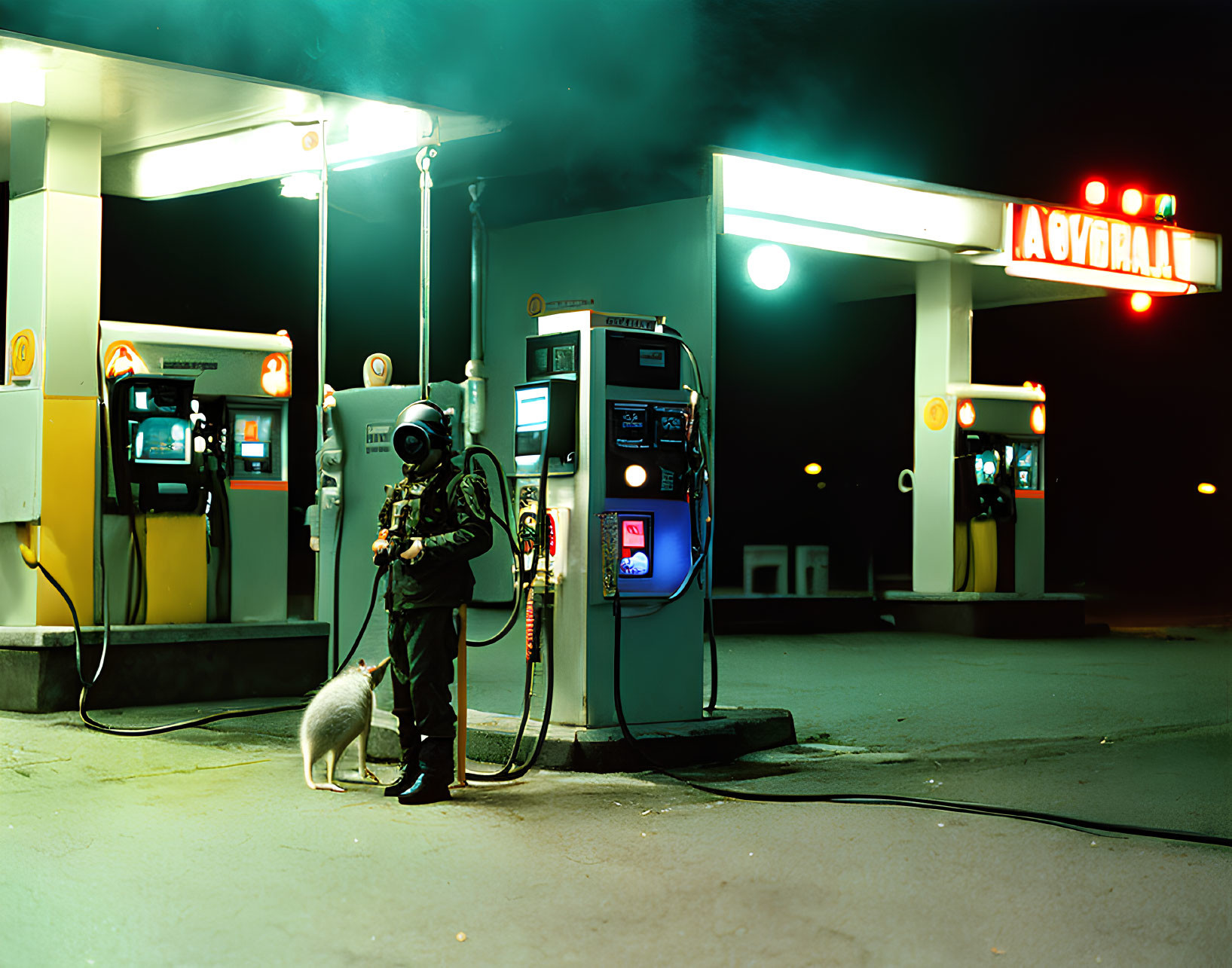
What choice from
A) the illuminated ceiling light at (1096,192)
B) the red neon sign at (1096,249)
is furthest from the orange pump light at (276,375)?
the illuminated ceiling light at (1096,192)

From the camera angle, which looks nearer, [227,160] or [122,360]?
[122,360]

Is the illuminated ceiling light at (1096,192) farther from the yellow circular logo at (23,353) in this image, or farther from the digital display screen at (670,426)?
the yellow circular logo at (23,353)

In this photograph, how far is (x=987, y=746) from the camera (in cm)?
798

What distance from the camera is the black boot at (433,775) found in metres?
6.26

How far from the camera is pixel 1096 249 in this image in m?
13.9

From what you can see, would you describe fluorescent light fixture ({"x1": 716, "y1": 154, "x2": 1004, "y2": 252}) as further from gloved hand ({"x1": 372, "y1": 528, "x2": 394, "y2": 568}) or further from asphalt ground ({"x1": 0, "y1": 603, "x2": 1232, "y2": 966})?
gloved hand ({"x1": 372, "y1": 528, "x2": 394, "y2": 568})

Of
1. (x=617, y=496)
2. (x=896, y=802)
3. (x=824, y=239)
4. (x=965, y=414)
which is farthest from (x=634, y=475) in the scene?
(x=965, y=414)

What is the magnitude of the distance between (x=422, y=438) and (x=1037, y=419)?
36.7 ft

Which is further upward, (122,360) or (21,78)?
A: (21,78)

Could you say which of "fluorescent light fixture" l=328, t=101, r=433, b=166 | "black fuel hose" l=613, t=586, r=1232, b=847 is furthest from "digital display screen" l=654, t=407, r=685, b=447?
"fluorescent light fixture" l=328, t=101, r=433, b=166

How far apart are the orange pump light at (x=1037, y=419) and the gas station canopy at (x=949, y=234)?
5.25ft

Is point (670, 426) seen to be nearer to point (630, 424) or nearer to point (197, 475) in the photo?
point (630, 424)

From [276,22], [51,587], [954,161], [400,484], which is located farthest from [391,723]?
[954,161]

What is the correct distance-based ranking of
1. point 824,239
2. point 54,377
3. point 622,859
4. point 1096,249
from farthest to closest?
point 1096,249 < point 824,239 < point 54,377 < point 622,859
